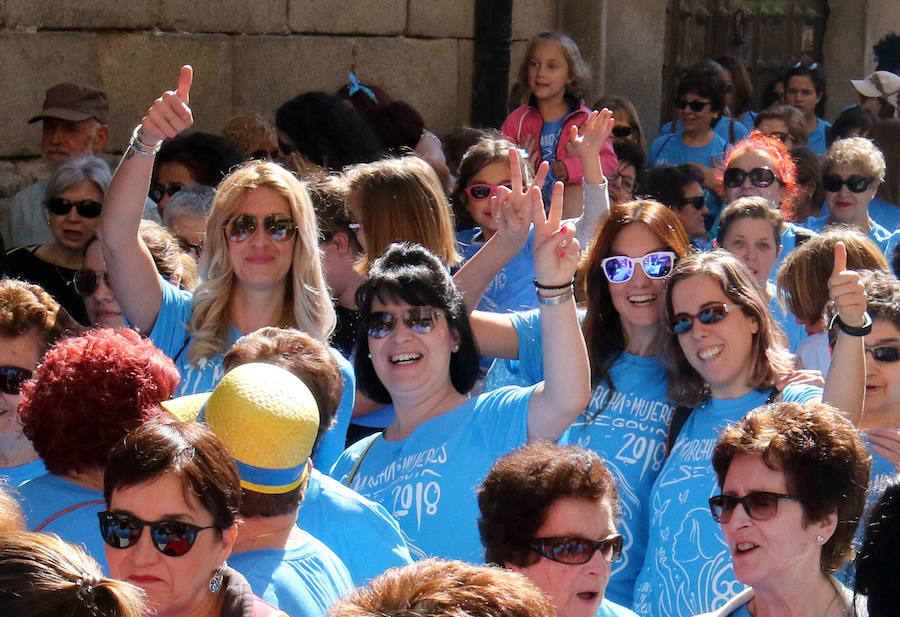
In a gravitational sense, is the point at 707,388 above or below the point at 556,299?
below

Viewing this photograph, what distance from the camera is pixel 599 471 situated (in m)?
2.54

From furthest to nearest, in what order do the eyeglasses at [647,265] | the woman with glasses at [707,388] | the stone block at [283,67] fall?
the stone block at [283,67] < the eyeglasses at [647,265] < the woman with glasses at [707,388]

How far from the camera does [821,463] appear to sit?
2582 mm

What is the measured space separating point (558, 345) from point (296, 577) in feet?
3.14

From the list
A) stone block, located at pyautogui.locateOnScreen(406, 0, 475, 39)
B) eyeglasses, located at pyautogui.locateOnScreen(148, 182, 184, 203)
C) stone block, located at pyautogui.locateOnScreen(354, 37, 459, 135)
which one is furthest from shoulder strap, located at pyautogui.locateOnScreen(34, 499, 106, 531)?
stone block, located at pyautogui.locateOnScreen(406, 0, 475, 39)

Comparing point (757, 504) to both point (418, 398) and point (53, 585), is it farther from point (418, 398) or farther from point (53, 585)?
point (53, 585)

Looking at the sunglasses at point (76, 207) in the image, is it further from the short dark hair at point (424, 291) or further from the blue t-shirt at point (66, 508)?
the blue t-shirt at point (66, 508)

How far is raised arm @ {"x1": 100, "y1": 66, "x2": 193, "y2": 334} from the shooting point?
3482mm

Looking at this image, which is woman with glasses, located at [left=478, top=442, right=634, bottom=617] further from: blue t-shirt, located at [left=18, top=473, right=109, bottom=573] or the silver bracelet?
blue t-shirt, located at [left=18, top=473, right=109, bottom=573]

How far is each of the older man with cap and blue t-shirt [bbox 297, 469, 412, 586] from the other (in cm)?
16

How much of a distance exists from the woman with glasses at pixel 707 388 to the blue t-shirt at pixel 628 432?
6 centimetres

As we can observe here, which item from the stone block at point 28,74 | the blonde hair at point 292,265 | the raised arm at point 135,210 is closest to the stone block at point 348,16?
the stone block at point 28,74

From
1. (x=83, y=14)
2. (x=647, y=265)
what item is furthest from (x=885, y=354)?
(x=83, y=14)

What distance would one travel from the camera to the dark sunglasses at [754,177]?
5688 mm
